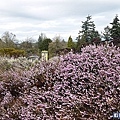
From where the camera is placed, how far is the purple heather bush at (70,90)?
13.4ft

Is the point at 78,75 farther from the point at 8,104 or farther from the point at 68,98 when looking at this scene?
the point at 8,104

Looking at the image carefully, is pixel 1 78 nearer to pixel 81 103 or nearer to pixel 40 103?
pixel 40 103

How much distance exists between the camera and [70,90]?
4.50 meters

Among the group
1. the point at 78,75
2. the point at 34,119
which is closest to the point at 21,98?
the point at 34,119

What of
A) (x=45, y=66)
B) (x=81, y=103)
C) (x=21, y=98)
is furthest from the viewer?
(x=45, y=66)

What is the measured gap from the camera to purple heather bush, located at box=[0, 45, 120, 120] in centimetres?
409

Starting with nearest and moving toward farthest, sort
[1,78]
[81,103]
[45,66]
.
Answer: [81,103]
[45,66]
[1,78]

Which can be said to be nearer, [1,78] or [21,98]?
[21,98]

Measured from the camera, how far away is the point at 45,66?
5312 mm

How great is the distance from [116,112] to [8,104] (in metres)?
1.80

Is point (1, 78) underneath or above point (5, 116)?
above

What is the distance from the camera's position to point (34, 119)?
4.32 m

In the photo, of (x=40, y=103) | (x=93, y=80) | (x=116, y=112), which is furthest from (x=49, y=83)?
(x=116, y=112)

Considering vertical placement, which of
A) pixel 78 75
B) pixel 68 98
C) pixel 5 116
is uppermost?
pixel 78 75
